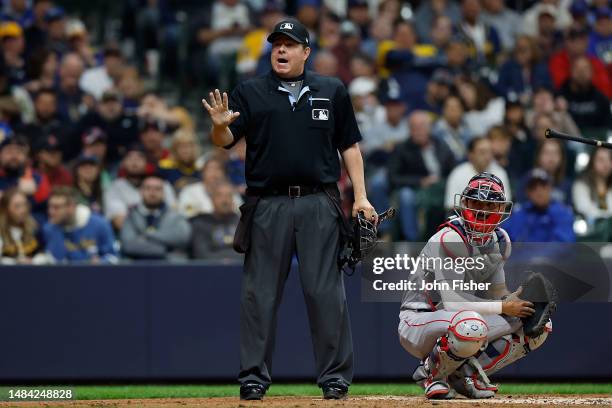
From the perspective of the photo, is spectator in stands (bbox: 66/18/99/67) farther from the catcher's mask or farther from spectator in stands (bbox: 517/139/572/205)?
the catcher's mask

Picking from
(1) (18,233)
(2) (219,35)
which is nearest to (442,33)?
(2) (219,35)

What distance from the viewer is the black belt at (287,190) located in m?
8.12

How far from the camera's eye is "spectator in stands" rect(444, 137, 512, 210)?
13.1 metres

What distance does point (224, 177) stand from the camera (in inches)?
524

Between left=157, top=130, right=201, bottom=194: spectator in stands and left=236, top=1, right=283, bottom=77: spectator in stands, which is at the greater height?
left=236, top=1, right=283, bottom=77: spectator in stands

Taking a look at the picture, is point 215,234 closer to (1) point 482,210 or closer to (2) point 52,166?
(2) point 52,166

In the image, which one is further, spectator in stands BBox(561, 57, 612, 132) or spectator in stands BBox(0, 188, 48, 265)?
spectator in stands BBox(561, 57, 612, 132)

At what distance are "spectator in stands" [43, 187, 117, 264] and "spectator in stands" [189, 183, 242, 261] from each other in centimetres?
80

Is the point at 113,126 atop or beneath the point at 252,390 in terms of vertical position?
atop

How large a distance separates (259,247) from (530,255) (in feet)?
5.84

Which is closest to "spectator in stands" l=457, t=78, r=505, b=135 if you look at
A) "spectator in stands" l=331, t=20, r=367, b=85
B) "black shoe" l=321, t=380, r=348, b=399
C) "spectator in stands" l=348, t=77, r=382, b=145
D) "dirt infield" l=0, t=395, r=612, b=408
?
"spectator in stands" l=348, t=77, r=382, b=145

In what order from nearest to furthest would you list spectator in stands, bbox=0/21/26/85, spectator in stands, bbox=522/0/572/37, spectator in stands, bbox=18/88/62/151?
1. spectator in stands, bbox=18/88/62/151
2. spectator in stands, bbox=0/21/26/85
3. spectator in stands, bbox=522/0/572/37

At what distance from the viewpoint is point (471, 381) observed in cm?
837

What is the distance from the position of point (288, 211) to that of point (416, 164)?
593cm
